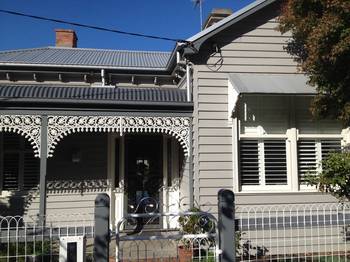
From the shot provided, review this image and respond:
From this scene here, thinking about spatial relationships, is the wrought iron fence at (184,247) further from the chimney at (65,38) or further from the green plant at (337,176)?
the chimney at (65,38)

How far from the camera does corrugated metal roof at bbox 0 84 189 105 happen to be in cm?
872

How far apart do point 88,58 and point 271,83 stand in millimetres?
6036

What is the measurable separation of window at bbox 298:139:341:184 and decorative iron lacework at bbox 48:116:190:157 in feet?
8.06

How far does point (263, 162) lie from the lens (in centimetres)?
908

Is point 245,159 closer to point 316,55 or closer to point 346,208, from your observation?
point 346,208

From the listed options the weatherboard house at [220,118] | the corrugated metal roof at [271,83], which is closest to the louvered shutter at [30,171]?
the weatherboard house at [220,118]

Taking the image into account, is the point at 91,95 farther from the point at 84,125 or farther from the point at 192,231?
the point at 192,231

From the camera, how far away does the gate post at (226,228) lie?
18.2 ft

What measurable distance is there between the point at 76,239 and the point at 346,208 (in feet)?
17.5

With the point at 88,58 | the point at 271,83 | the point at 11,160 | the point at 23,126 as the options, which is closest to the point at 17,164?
the point at 11,160

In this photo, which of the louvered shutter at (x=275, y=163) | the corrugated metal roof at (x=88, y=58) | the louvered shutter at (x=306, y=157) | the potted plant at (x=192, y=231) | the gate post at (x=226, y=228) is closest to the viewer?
the gate post at (x=226, y=228)

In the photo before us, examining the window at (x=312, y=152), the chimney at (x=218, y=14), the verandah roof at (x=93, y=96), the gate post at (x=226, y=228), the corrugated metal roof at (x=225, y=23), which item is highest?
the chimney at (x=218, y=14)

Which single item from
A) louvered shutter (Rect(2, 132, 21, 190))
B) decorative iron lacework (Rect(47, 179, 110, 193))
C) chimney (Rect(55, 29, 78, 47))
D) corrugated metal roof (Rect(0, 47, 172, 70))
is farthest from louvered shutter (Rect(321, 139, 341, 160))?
chimney (Rect(55, 29, 78, 47))

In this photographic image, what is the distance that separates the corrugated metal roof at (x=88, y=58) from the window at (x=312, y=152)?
410 cm
